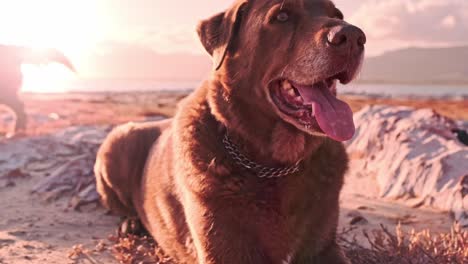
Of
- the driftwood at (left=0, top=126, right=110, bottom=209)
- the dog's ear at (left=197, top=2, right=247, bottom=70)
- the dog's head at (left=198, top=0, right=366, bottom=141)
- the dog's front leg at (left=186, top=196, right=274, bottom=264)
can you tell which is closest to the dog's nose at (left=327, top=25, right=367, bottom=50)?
the dog's head at (left=198, top=0, right=366, bottom=141)

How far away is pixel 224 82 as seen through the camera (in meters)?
3.73

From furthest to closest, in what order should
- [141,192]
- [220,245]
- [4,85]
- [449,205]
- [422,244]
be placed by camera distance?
[4,85] → [449,205] → [141,192] → [422,244] → [220,245]

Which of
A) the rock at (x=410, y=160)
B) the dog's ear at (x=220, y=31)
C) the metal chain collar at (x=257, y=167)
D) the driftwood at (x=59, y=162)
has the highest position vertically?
the dog's ear at (x=220, y=31)

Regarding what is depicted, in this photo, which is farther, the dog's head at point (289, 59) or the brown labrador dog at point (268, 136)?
the brown labrador dog at point (268, 136)

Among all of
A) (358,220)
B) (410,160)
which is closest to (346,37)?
(358,220)

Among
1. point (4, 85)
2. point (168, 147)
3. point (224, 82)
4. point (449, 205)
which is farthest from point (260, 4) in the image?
point (4, 85)

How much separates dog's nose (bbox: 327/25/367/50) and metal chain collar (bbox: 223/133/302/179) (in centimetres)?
91

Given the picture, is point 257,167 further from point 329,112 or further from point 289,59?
point 289,59

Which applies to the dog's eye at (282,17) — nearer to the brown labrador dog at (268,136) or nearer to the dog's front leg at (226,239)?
the brown labrador dog at (268,136)

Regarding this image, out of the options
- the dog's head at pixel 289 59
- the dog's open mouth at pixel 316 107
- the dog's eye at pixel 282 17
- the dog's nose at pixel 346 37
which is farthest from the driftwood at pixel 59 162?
the dog's nose at pixel 346 37

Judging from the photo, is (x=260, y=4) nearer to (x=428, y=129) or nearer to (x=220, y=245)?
(x=220, y=245)

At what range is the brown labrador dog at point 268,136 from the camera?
335 cm

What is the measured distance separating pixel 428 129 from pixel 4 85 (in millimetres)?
8269

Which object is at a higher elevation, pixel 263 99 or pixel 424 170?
pixel 263 99
